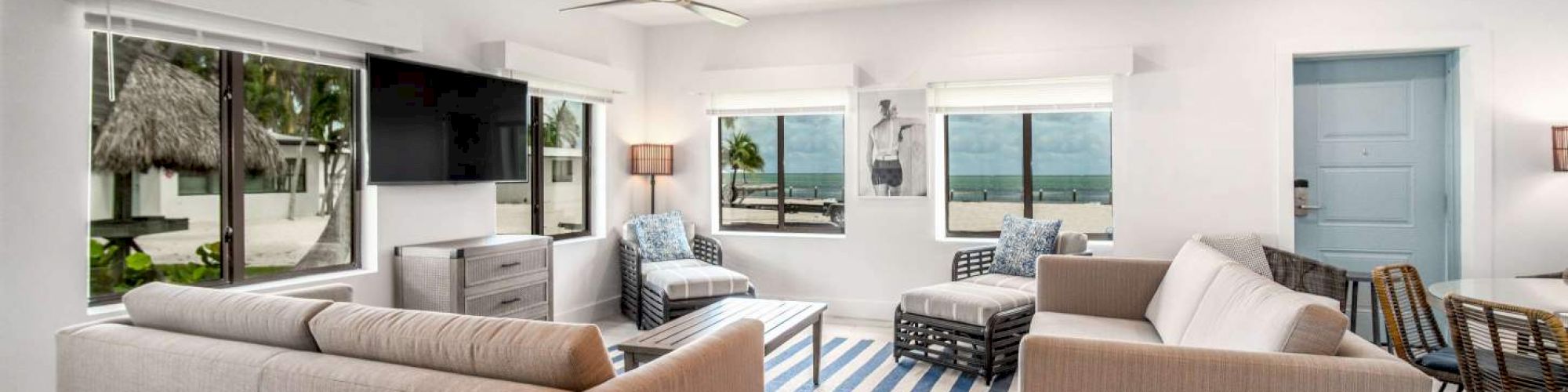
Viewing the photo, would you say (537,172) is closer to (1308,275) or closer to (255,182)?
(255,182)

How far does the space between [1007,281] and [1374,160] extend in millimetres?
2238

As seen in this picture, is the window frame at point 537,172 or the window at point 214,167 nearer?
the window at point 214,167

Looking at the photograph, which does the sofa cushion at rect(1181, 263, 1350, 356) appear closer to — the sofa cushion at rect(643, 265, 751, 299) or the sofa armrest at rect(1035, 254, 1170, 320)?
the sofa armrest at rect(1035, 254, 1170, 320)

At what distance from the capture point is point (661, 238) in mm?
5625

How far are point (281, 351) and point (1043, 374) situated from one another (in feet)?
6.04

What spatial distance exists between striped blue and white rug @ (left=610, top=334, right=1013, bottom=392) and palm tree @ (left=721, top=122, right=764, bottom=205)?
1.87 metres

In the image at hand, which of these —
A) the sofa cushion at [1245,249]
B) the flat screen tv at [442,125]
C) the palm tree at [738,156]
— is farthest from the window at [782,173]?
the sofa cushion at [1245,249]

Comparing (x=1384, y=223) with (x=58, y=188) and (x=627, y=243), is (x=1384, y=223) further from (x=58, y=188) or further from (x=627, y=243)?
(x=58, y=188)

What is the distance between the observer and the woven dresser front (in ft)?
13.0

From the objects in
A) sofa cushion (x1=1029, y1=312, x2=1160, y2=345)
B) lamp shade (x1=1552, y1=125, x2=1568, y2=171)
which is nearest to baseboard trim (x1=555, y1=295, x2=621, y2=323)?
sofa cushion (x1=1029, y1=312, x2=1160, y2=345)

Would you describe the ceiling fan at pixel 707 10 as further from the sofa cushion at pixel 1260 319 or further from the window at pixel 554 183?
the sofa cushion at pixel 1260 319

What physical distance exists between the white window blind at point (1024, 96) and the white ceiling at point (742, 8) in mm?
667

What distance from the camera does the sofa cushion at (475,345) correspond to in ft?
5.41

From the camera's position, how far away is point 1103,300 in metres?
3.54
